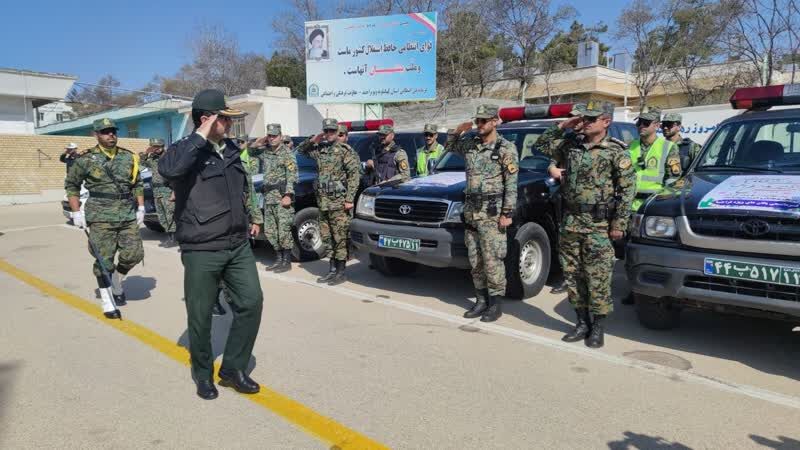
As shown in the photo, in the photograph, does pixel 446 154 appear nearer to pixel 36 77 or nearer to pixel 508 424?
pixel 508 424

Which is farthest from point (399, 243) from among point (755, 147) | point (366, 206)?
point (755, 147)

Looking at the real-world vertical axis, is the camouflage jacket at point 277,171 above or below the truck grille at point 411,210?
above

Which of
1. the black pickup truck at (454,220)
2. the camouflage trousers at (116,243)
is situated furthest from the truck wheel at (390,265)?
the camouflage trousers at (116,243)

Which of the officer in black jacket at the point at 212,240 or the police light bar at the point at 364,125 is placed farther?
the police light bar at the point at 364,125

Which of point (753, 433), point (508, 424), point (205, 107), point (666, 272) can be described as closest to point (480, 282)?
point (666, 272)

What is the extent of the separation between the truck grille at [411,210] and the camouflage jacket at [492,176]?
0.54 metres

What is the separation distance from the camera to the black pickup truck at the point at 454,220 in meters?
5.54

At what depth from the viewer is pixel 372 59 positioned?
2041 cm

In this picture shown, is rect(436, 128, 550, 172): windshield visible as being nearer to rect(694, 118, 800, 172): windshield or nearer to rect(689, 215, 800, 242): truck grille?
rect(694, 118, 800, 172): windshield

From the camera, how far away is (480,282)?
17.2ft

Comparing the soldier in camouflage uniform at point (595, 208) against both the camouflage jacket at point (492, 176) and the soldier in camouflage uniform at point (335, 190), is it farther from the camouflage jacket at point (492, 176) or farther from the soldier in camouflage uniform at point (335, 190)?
the soldier in camouflage uniform at point (335, 190)

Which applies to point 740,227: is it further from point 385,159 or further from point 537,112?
point 385,159

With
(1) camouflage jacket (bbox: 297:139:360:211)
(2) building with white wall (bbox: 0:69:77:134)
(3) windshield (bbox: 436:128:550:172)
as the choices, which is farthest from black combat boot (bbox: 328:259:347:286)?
(2) building with white wall (bbox: 0:69:77:134)

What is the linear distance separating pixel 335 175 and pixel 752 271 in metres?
4.20
